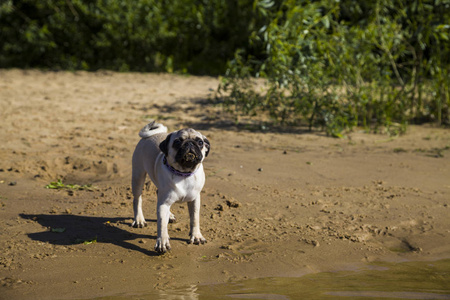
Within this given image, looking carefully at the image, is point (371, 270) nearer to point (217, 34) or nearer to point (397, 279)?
point (397, 279)

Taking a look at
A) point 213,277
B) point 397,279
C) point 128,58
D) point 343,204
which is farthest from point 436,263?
point 128,58

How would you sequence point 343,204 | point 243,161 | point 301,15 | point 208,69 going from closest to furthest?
1. point 343,204
2. point 243,161
3. point 301,15
4. point 208,69

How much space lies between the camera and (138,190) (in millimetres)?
5355

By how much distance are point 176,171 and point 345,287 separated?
1.58 m

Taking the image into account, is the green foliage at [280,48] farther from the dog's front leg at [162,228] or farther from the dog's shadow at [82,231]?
the dog's front leg at [162,228]

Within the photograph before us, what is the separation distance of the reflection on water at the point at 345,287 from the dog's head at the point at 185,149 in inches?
37.3

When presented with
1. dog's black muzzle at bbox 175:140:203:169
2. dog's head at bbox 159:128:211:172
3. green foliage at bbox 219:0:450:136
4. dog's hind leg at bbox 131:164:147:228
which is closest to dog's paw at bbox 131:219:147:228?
dog's hind leg at bbox 131:164:147:228

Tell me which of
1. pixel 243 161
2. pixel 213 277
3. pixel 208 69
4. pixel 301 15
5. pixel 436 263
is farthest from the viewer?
pixel 208 69

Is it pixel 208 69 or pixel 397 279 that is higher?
pixel 208 69

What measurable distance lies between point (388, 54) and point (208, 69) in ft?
18.8

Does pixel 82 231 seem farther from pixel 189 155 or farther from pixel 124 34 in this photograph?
pixel 124 34

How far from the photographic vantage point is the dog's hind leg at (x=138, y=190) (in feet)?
17.5

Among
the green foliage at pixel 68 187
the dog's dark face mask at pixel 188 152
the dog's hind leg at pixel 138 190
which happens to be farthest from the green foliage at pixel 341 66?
the dog's dark face mask at pixel 188 152

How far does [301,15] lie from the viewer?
366 inches
